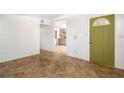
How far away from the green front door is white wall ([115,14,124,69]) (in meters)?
0.16

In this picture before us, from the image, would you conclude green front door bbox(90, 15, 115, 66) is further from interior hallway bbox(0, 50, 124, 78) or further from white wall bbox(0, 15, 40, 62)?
white wall bbox(0, 15, 40, 62)

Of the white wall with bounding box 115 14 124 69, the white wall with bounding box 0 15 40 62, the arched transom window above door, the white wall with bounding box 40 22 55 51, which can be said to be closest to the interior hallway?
the white wall with bounding box 115 14 124 69

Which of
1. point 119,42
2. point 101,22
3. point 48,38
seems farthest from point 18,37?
point 119,42

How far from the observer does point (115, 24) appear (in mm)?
3977

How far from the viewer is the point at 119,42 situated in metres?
3.90

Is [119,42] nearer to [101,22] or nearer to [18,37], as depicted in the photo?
[101,22]

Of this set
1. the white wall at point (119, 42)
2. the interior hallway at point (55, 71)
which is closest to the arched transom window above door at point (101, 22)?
the white wall at point (119, 42)

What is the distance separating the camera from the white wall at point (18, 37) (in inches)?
191

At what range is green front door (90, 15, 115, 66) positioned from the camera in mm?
4147

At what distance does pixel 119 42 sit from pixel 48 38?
17.8ft
